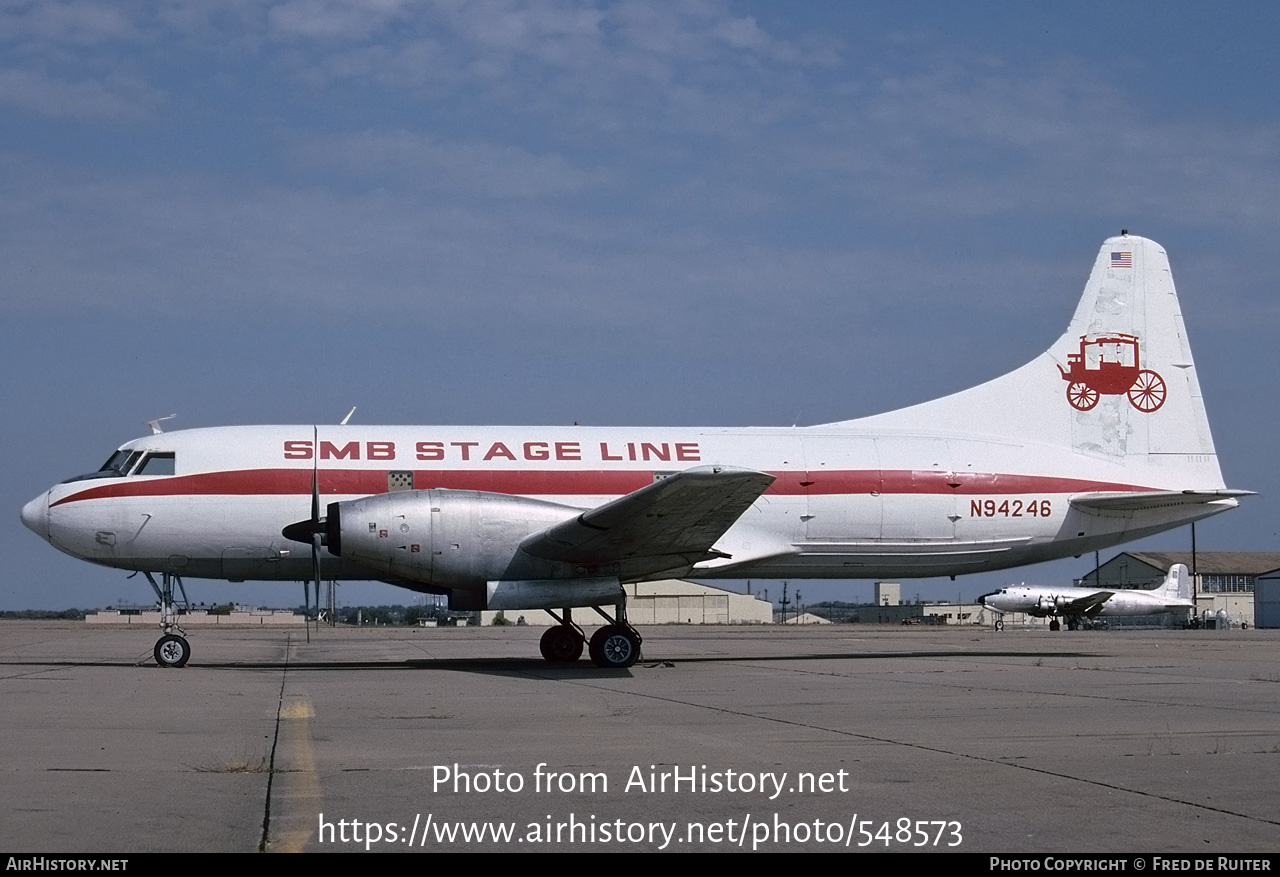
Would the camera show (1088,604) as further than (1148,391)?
Yes

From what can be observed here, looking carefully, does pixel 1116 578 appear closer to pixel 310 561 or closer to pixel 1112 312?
pixel 1112 312

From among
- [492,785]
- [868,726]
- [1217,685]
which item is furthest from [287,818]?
[1217,685]

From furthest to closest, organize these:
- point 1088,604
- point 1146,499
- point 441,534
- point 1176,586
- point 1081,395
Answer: point 1176,586
point 1088,604
point 1081,395
point 1146,499
point 441,534

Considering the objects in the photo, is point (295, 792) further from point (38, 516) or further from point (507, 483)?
point (38, 516)

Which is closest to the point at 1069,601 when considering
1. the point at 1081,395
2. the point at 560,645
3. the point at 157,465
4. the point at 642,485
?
the point at 1081,395

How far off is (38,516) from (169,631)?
116 inches

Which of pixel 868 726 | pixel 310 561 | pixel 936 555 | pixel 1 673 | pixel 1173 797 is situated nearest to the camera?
pixel 1173 797

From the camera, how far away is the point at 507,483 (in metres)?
22.1

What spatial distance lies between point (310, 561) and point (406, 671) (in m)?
2.54

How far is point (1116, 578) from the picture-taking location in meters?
114

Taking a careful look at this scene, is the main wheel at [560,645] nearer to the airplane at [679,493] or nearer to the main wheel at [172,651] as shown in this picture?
the airplane at [679,493]

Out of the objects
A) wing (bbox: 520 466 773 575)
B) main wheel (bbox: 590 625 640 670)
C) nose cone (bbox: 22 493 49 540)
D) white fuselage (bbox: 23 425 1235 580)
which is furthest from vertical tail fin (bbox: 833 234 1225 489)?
nose cone (bbox: 22 493 49 540)

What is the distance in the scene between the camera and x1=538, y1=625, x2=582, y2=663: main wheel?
74.2 feet

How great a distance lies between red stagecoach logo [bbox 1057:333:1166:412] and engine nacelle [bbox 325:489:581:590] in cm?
1165
